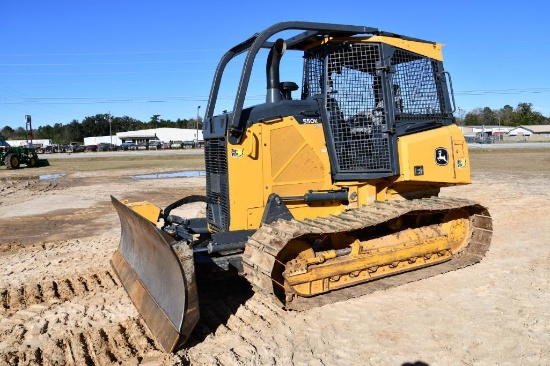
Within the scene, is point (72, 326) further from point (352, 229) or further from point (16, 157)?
point (16, 157)

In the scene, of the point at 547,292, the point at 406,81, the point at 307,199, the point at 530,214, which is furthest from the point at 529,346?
the point at 530,214

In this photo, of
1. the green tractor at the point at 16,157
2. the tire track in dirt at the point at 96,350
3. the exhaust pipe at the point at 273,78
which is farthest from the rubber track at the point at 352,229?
the green tractor at the point at 16,157

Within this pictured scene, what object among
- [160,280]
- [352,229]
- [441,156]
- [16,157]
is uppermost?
[16,157]

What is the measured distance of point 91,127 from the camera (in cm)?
11456

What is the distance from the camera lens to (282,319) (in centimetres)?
524

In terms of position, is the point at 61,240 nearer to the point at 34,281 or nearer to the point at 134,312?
the point at 34,281

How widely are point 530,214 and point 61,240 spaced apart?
1008cm

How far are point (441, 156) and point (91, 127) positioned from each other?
118m

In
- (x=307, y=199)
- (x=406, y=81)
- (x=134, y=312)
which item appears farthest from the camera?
(x=406, y=81)

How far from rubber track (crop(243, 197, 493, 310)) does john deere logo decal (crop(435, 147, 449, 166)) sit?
0.52 meters

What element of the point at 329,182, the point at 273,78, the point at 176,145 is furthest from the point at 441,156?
the point at 176,145

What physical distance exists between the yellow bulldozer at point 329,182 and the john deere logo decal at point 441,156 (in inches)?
0.5

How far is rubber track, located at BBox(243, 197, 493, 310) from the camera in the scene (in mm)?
5062

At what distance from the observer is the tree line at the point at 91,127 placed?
112875mm
